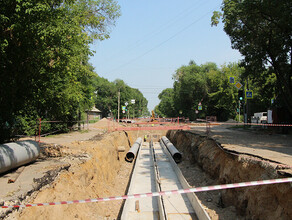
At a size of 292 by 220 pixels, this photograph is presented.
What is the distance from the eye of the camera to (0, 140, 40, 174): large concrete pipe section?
21.4 ft

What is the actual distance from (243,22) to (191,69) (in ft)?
138

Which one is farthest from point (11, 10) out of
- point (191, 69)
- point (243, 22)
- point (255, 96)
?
point (191, 69)

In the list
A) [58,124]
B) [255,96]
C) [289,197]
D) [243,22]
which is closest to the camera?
[289,197]

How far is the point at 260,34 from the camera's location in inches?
659

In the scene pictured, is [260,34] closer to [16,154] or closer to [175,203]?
[175,203]

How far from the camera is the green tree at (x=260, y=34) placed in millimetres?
15020

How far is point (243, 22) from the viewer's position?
17.0 metres

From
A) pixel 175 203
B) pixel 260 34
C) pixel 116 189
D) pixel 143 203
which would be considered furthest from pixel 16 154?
pixel 260 34

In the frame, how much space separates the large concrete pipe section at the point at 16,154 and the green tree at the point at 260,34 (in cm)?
1445

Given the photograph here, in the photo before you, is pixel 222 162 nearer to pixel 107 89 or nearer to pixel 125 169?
pixel 125 169

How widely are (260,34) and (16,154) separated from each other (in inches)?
653

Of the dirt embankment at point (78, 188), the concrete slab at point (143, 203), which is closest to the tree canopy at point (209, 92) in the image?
the concrete slab at point (143, 203)

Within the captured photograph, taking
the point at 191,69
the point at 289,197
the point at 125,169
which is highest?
the point at 191,69

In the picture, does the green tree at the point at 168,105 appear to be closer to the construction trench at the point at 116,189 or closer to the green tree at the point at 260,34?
the green tree at the point at 260,34
